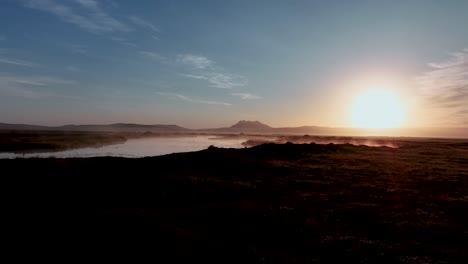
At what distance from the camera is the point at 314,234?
50.2 feet

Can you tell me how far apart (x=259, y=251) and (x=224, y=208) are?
23.1ft

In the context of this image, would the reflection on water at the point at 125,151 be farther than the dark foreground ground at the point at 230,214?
Yes

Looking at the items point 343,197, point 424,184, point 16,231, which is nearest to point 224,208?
point 343,197

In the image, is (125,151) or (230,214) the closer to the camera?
(230,214)

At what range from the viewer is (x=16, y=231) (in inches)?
572

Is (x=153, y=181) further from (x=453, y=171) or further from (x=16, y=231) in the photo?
(x=453, y=171)

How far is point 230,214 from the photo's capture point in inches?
728

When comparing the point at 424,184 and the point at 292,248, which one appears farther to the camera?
the point at 424,184

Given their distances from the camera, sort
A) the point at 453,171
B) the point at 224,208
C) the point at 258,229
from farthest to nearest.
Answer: the point at 453,171
the point at 224,208
the point at 258,229

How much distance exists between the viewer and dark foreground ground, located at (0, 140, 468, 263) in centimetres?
1290

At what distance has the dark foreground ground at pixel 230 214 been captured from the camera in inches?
508

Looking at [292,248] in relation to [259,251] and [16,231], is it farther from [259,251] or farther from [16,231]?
[16,231]

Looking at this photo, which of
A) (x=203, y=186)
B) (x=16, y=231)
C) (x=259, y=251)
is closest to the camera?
(x=259, y=251)

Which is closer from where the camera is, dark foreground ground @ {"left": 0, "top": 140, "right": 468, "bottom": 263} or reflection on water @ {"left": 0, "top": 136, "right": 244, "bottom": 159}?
dark foreground ground @ {"left": 0, "top": 140, "right": 468, "bottom": 263}
